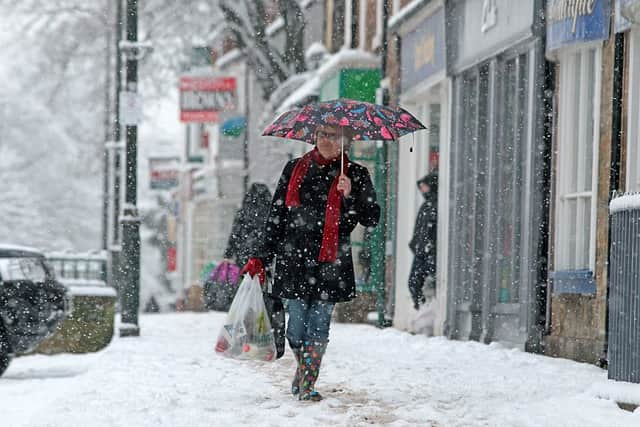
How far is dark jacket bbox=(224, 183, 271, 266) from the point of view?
40.2ft

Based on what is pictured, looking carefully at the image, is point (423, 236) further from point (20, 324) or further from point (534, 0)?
point (20, 324)

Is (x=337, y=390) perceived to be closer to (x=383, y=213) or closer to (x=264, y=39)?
(x=383, y=213)

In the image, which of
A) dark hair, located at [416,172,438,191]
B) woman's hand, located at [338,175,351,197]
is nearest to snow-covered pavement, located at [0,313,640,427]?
woman's hand, located at [338,175,351,197]

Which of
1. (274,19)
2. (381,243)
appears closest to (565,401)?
(381,243)

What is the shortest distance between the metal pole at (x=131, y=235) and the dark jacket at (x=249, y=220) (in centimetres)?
231

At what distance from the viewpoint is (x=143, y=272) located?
60.2 m

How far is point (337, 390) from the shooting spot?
8.12 metres

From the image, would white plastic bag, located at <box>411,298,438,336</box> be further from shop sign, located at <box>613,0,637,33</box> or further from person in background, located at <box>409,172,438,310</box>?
shop sign, located at <box>613,0,637,33</box>

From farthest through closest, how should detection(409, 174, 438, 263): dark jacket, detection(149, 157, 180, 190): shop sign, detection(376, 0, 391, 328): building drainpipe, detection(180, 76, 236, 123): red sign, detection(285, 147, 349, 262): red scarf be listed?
1. detection(149, 157, 180, 190): shop sign
2. detection(180, 76, 236, 123): red sign
3. detection(376, 0, 391, 328): building drainpipe
4. detection(409, 174, 438, 263): dark jacket
5. detection(285, 147, 349, 262): red scarf

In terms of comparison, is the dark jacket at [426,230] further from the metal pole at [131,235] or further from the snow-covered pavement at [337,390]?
the metal pole at [131,235]

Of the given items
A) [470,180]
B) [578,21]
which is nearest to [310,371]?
[578,21]

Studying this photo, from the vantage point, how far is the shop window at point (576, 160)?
10.5 meters

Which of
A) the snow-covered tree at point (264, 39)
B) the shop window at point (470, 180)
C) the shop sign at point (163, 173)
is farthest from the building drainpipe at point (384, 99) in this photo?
the shop sign at point (163, 173)

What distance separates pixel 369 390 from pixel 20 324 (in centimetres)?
416
